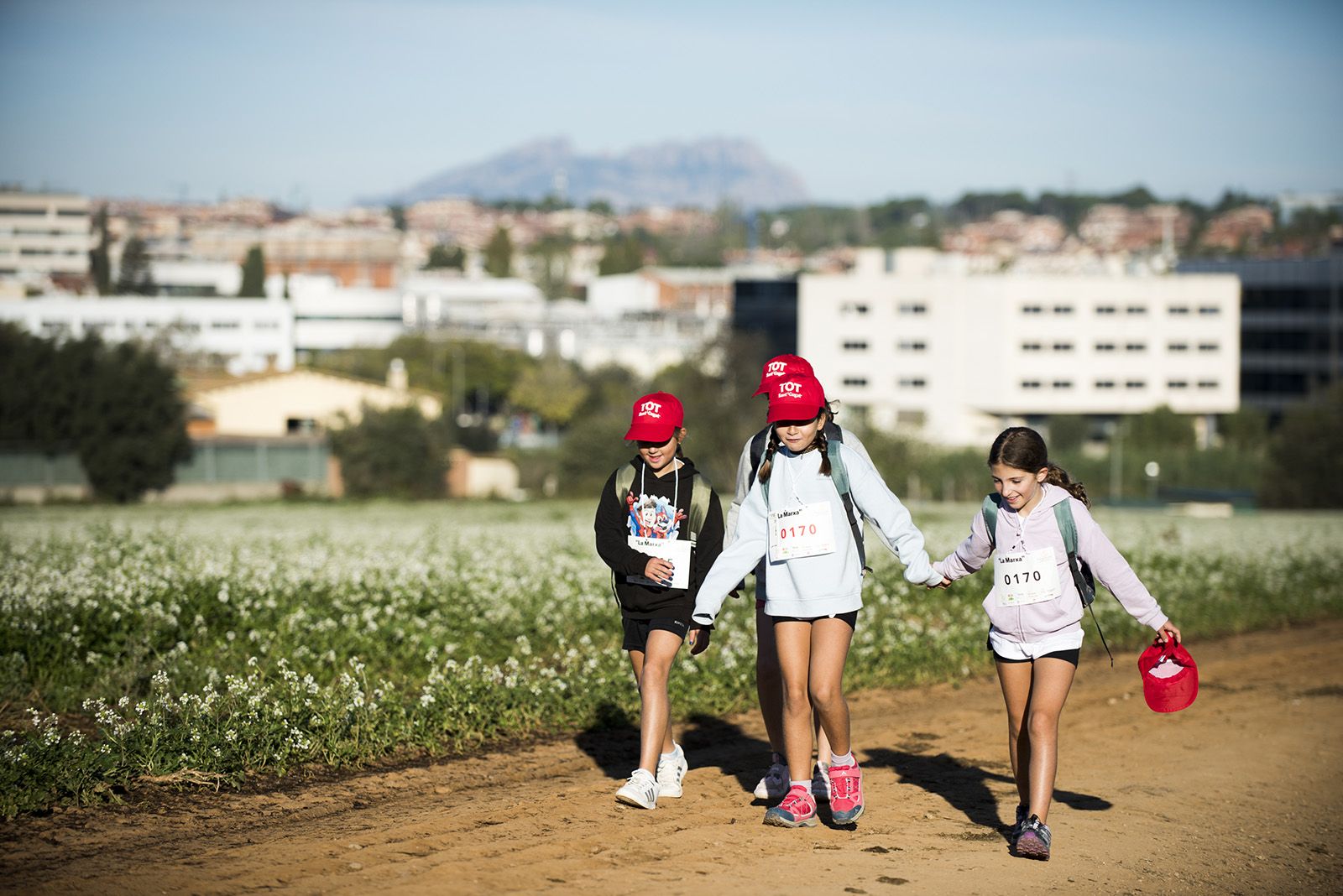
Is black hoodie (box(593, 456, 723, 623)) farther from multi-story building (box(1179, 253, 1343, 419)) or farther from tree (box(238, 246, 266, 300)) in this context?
tree (box(238, 246, 266, 300))

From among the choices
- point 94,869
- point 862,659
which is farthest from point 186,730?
point 862,659

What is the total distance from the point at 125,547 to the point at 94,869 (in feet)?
34.8

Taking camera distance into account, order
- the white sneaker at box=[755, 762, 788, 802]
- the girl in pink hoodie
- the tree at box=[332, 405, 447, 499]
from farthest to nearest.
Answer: the tree at box=[332, 405, 447, 499] < the white sneaker at box=[755, 762, 788, 802] < the girl in pink hoodie

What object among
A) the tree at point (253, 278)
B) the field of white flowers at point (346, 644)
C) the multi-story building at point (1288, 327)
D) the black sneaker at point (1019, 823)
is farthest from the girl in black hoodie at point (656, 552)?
the tree at point (253, 278)

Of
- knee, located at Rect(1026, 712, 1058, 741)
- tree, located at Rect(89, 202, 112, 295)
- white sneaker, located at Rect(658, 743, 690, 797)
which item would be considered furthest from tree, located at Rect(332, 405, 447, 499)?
tree, located at Rect(89, 202, 112, 295)

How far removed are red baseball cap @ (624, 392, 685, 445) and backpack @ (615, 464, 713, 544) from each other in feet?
0.86

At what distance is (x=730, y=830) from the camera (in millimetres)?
7672

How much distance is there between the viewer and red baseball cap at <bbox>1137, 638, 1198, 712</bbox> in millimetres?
7613

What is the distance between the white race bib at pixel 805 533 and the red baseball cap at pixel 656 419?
30.6 inches

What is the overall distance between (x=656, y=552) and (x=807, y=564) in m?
0.90

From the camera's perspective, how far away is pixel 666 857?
7078 mm

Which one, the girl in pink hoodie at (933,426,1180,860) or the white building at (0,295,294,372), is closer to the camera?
the girl in pink hoodie at (933,426,1180,860)

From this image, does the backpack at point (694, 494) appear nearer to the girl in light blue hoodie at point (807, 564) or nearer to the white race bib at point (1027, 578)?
the girl in light blue hoodie at point (807, 564)

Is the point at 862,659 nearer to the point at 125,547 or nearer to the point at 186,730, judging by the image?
the point at 186,730
